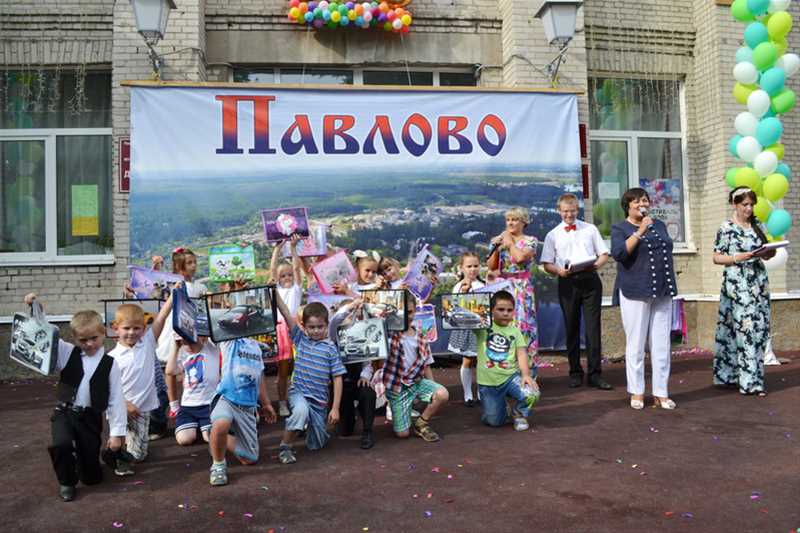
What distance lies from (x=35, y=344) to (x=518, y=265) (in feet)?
Result: 12.8

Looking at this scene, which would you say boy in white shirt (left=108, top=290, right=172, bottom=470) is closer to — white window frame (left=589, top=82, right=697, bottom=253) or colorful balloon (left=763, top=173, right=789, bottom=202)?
colorful balloon (left=763, top=173, right=789, bottom=202)

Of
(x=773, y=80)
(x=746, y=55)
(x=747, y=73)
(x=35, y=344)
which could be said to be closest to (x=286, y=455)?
(x=35, y=344)

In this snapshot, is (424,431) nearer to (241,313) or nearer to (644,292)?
(241,313)

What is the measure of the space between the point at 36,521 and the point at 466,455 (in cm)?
243

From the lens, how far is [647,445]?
4.63 m

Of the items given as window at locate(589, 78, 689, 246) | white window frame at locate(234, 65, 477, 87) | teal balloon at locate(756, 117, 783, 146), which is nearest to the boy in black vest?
white window frame at locate(234, 65, 477, 87)

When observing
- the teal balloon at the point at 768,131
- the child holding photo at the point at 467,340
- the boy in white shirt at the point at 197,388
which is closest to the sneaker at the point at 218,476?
the boy in white shirt at the point at 197,388

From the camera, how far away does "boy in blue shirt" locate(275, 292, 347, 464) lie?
471 centimetres

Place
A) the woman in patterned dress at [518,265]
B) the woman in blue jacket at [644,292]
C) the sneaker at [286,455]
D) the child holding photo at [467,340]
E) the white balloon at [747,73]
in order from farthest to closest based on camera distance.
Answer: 1. the white balloon at [747,73]
2. the woman in patterned dress at [518,265]
3. the child holding photo at [467,340]
4. the woman in blue jacket at [644,292]
5. the sneaker at [286,455]

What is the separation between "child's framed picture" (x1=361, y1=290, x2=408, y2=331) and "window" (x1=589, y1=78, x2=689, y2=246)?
539cm

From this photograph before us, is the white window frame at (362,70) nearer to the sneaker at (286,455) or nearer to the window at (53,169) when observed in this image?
the window at (53,169)

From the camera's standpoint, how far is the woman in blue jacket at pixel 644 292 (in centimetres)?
563

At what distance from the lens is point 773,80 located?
7.65 meters

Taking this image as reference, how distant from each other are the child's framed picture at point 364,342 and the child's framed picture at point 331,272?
1.68 feet
